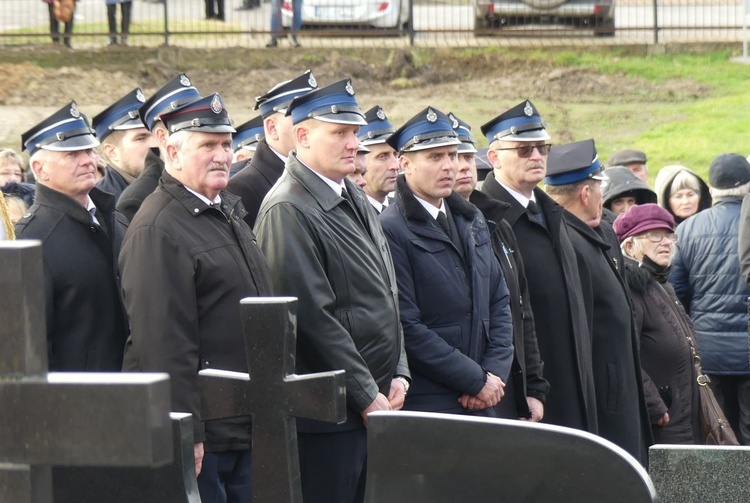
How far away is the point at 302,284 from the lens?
5086mm

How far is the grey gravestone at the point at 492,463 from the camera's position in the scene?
8.48 ft

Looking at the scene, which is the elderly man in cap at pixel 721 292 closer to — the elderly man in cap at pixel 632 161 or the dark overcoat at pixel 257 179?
the elderly man in cap at pixel 632 161

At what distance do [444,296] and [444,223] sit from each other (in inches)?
14.6

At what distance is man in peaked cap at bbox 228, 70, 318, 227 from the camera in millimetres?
6188

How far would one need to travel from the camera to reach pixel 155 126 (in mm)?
5523

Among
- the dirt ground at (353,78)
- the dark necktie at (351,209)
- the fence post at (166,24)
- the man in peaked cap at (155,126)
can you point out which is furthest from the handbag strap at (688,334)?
the fence post at (166,24)

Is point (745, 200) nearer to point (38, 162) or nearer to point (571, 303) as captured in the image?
point (571, 303)

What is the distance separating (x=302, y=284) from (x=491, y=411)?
126 centimetres

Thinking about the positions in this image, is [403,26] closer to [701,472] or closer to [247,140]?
[247,140]

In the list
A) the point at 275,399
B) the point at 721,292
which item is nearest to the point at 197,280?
the point at 275,399

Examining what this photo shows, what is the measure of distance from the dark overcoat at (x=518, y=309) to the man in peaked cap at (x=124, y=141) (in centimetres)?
166

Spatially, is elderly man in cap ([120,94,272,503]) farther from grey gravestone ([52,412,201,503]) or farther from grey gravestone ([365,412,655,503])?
grey gravestone ([365,412,655,503])

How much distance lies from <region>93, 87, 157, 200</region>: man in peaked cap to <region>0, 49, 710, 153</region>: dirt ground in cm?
950

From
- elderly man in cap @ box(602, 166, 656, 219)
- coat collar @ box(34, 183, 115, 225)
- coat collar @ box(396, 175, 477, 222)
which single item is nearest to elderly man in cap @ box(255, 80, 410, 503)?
coat collar @ box(396, 175, 477, 222)
